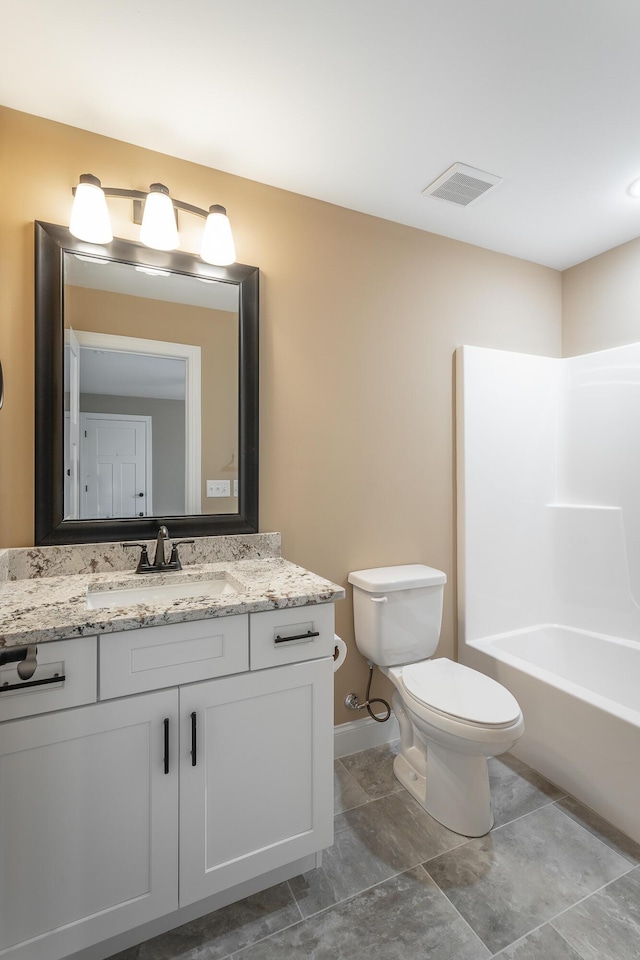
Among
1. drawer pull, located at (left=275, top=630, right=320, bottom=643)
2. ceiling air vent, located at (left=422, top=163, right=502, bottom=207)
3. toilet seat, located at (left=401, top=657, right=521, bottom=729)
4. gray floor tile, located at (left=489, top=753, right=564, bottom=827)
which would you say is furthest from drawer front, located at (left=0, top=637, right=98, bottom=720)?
ceiling air vent, located at (left=422, top=163, right=502, bottom=207)

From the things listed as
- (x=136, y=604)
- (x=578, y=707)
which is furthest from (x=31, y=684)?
(x=578, y=707)

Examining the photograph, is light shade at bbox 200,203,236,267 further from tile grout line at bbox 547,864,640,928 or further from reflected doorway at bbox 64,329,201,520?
tile grout line at bbox 547,864,640,928

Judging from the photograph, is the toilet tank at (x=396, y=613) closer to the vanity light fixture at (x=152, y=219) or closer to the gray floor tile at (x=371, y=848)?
the gray floor tile at (x=371, y=848)

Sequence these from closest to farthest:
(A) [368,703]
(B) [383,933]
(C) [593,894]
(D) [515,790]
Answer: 1. (B) [383,933]
2. (C) [593,894]
3. (D) [515,790]
4. (A) [368,703]

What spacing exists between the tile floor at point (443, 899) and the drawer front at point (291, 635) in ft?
2.37

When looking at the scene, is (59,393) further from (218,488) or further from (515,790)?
(515,790)

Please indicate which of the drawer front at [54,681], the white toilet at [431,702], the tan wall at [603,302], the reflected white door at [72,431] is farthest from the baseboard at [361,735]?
the tan wall at [603,302]

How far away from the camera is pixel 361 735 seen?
7.10 feet

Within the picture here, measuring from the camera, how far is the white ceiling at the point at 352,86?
1.25 meters

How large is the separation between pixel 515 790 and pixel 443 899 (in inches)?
25.1

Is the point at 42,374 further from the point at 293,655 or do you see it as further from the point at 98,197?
the point at 293,655

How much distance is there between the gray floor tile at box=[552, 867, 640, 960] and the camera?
125 centimetres

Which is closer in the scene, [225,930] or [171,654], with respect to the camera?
[171,654]

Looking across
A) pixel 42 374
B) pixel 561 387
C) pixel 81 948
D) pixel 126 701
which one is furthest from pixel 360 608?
pixel 561 387
